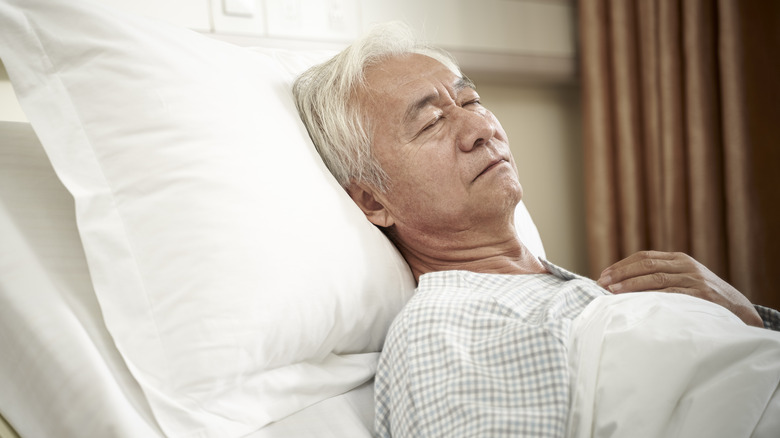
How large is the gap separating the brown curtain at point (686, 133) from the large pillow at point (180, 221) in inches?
58.1

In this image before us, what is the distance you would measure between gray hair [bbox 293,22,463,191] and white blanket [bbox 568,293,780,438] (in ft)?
1.79

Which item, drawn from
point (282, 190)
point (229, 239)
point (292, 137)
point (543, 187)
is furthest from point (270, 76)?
point (543, 187)

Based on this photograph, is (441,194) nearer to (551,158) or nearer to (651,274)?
(651,274)

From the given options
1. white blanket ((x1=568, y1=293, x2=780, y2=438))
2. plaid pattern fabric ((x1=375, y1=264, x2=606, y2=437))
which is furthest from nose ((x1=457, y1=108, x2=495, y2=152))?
white blanket ((x1=568, y1=293, x2=780, y2=438))

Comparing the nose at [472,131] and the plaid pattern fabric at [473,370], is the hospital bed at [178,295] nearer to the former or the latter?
the plaid pattern fabric at [473,370]

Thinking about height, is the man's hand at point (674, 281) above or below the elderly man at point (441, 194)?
below

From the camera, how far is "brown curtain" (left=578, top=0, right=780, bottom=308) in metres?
1.87

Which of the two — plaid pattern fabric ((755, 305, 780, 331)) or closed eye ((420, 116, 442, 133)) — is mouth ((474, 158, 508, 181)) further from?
plaid pattern fabric ((755, 305, 780, 331))

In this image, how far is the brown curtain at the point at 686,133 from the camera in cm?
187

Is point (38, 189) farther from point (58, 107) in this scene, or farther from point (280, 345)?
point (280, 345)

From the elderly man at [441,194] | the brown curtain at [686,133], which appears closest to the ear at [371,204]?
the elderly man at [441,194]

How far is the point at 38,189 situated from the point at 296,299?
414mm

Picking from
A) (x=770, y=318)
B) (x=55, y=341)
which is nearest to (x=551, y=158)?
(x=770, y=318)

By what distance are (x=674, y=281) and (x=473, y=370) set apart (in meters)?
0.54
